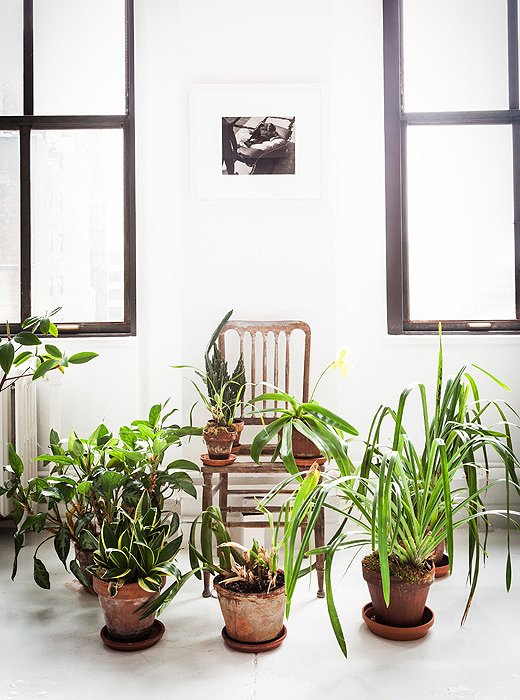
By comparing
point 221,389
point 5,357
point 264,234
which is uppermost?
point 264,234

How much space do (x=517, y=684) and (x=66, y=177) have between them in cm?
275

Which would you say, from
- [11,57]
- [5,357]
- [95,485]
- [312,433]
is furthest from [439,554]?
[11,57]

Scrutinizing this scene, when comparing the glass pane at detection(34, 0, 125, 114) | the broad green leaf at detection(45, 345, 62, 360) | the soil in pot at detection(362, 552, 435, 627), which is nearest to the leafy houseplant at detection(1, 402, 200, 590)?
the broad green leaf at detection(45, 345, 62, 360)

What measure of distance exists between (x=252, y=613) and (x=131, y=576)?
14.9 inches

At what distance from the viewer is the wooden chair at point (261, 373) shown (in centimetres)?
245

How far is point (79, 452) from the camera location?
2350mm

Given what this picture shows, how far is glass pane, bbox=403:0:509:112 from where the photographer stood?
3188mm

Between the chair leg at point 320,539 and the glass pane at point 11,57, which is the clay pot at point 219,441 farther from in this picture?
the glass pane at point 11,57

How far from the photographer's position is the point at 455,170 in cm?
322

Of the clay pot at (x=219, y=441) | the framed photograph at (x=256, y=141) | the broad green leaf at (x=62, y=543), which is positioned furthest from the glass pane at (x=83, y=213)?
the broad green leaf at (x=62, y=543)

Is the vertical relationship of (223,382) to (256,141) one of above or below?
below

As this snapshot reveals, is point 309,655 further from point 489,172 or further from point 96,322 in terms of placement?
point 489,172

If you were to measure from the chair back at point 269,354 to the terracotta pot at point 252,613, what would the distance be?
100 cm

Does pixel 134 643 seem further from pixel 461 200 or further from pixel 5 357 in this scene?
pixel 461 200
